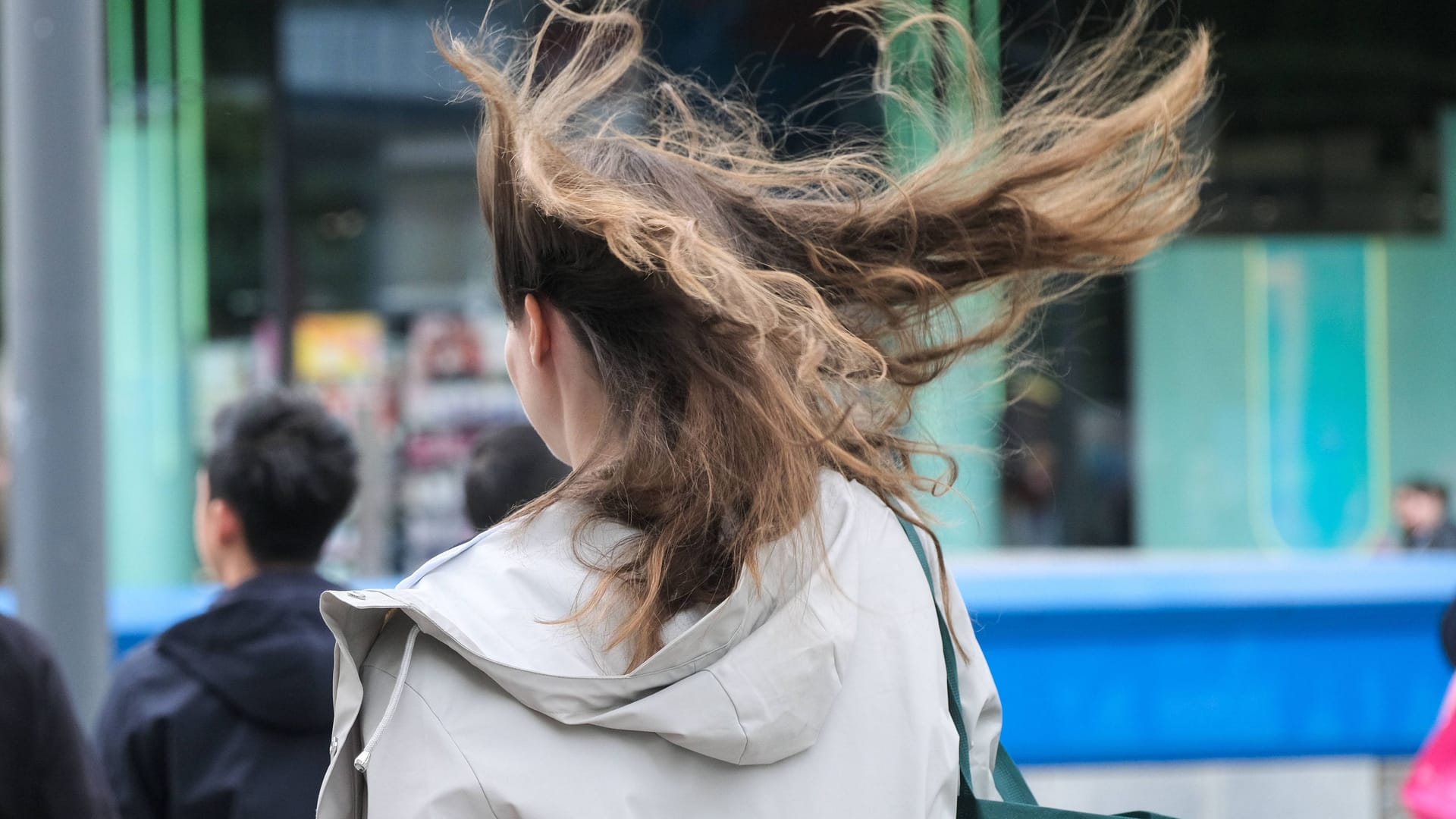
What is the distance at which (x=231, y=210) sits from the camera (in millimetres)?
7938

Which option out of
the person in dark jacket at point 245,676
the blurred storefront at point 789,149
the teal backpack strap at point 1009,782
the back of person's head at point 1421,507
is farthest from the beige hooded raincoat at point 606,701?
the back of person's head at point 1421,507

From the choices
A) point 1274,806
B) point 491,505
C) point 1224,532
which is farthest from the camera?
point 1224,532

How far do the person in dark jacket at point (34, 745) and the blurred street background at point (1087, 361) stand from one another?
2.60 meters

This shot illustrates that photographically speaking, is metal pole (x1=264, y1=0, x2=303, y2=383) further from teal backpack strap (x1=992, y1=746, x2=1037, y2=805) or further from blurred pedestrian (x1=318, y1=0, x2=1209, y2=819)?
teal backpack strap (x1=992, y1=746, x2=1037, y2=805)

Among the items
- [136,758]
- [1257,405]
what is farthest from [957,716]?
[1257,405]

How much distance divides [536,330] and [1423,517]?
8.30m

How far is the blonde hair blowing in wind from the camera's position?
1.19 m

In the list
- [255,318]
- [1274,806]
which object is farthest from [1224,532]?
[255,318]

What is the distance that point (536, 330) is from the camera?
51.1 inches

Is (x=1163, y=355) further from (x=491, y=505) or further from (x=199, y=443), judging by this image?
(x=491, y=505)

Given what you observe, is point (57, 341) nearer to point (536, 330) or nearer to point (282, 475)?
point (282, 475)

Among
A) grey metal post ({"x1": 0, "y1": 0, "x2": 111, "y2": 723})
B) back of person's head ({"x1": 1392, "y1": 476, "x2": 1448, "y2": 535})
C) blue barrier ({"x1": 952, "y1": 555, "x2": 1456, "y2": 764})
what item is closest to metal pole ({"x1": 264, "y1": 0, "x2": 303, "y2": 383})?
blue barrier ({"x1": 952, "y1": 555, "x2": 1456, "y2": 764})

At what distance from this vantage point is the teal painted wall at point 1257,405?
929 cm

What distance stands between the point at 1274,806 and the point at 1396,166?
6222mm
